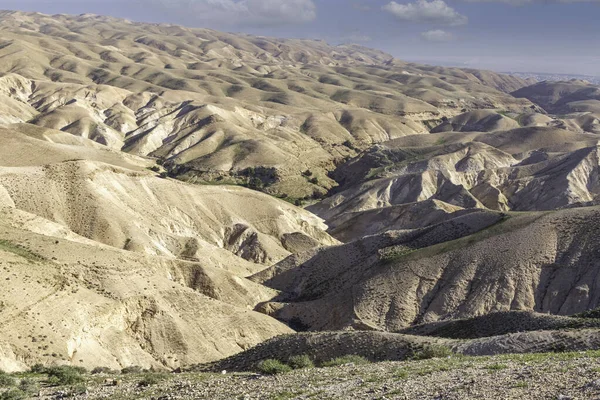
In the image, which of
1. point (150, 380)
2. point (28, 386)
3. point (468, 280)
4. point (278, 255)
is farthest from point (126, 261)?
point (468, 280)

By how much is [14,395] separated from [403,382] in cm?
1463

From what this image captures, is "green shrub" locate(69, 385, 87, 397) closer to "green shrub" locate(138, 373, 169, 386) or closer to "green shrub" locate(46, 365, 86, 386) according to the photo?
"green shrub" locate(46, 365, 86, 386)

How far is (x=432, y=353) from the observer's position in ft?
79.9

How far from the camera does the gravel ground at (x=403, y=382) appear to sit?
15.3m

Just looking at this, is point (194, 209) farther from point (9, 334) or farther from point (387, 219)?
point (9, 334)

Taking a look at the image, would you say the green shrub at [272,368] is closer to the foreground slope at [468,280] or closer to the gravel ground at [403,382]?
the gravel ground at [403,382]

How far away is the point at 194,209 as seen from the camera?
69.4m

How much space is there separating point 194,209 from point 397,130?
107m

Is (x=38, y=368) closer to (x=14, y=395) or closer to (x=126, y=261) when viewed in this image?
(x=14, y=395)

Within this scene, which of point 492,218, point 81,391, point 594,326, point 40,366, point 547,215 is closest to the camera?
point 81,391

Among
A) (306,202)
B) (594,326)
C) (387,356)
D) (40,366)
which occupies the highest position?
(594,326)

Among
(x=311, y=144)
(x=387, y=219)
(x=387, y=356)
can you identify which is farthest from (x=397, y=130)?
(x=387, y=356)

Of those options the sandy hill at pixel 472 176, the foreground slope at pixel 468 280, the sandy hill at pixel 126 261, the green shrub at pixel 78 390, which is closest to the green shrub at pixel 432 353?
the green shrub at pixel 78 390

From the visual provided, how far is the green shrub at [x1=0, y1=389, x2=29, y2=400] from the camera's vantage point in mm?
19547
